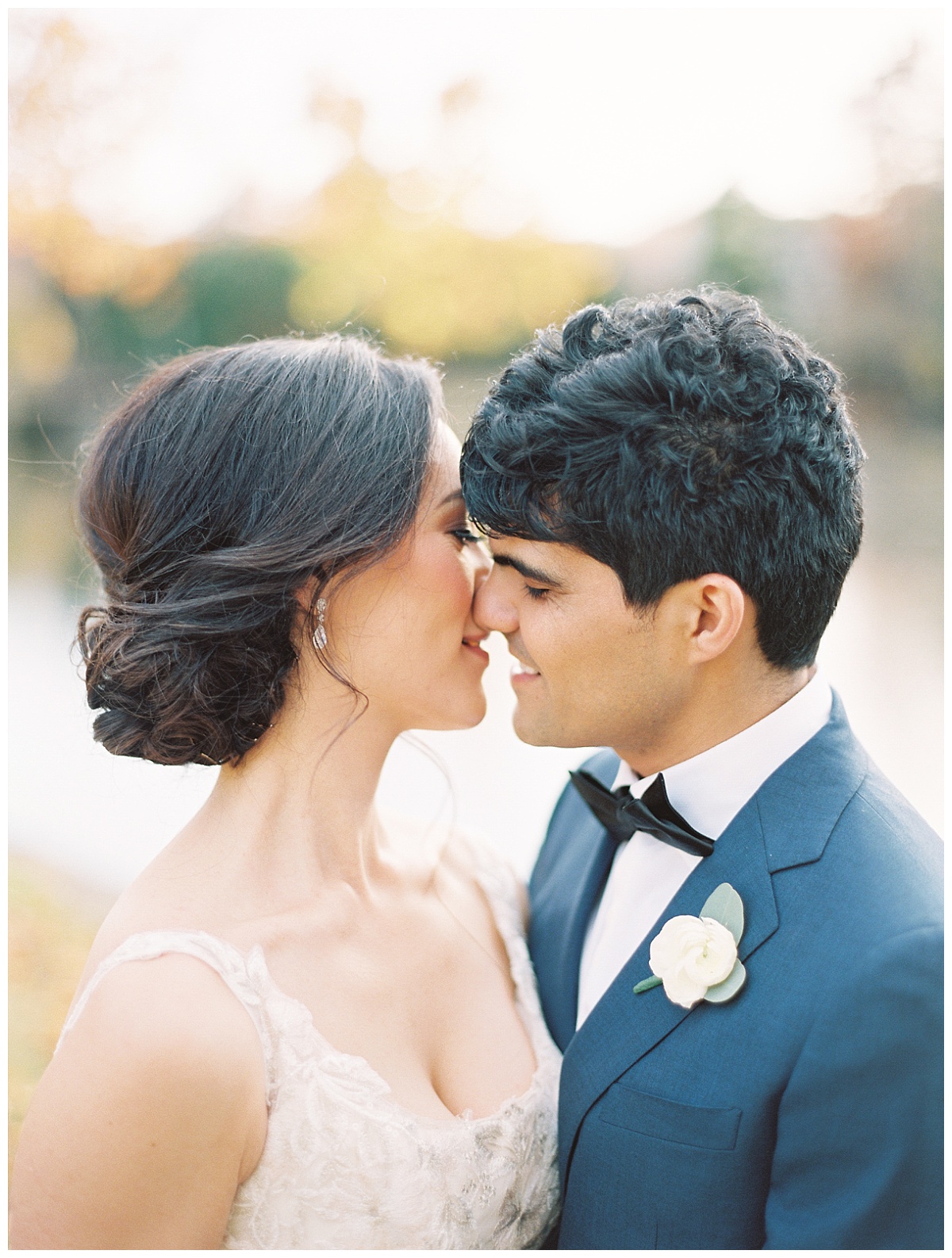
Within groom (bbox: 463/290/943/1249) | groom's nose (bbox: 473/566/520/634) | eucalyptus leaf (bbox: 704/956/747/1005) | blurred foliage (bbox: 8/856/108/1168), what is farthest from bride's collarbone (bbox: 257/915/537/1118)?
blurred foliage (bbox: 8/856/108/1168)

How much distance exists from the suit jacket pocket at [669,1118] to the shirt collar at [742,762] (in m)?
0.55

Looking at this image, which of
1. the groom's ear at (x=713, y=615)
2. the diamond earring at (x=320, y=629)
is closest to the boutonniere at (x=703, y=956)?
the groom's ear at (x=713, y=615)

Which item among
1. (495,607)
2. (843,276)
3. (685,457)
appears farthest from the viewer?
(843,276)

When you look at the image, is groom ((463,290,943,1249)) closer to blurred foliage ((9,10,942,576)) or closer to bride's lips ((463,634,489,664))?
bride's lips ((463,634,489,664))

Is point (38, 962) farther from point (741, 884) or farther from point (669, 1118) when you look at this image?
point (741, 884)

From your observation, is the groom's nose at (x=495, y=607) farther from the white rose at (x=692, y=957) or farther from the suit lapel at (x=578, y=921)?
the white rose at (x=692, y=957)

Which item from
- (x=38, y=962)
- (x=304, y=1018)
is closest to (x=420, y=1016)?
(x=304, y=1018)

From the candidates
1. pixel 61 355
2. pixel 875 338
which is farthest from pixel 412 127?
pixel 875 338

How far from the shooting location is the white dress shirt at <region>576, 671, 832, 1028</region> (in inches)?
81.9

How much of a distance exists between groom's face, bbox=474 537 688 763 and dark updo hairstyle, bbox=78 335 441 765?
297 millimetres

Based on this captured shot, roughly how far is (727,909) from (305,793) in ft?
3.15

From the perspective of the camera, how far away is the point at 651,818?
207 cm

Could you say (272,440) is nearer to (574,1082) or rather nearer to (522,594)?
(522,594)

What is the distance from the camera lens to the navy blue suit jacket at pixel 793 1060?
1634mm
